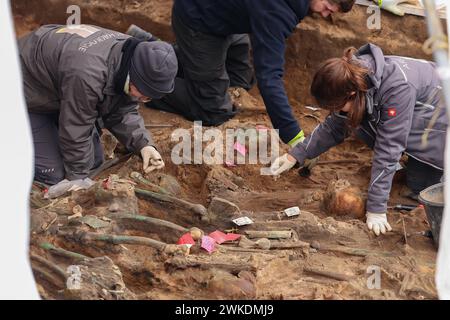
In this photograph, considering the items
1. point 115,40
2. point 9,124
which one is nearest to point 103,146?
point 115,40

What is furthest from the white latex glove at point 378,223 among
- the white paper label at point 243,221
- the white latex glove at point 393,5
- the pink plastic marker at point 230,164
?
the white latex glove at point 393,5

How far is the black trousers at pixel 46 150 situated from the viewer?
17.7ft

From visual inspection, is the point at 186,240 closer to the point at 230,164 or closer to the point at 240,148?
the point at 230,164

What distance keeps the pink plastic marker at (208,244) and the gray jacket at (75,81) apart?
1251 mm

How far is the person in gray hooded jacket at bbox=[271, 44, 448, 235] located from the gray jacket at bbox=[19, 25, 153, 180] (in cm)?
139

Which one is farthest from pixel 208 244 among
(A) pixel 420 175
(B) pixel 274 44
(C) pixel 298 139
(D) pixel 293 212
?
(A) pixel 420 175

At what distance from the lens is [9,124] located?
3.10 meters

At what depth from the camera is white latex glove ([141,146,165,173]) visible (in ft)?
17.8

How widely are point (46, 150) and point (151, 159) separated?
2.50 ft

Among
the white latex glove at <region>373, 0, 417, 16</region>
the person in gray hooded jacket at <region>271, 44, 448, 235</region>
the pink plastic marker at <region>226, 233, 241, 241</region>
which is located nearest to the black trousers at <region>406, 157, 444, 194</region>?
the person in gray hooded jacket at <region>271, 44, 448, 235</region>

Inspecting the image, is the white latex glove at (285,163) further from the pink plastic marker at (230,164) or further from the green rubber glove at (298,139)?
the pink plastic marker at (230,164)

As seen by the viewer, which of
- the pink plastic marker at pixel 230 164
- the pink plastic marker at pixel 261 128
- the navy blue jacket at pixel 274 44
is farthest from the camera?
the pink plastic marker at pixel 261 128

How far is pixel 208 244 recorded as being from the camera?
438 cm

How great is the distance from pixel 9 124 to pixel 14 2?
520 cm
